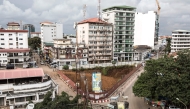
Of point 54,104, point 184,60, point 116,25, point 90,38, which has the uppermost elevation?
point 116,25

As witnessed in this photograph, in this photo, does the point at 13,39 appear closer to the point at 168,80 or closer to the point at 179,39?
the point at 168,80

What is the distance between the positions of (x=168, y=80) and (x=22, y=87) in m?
19.9

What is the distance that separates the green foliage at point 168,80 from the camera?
24.6m

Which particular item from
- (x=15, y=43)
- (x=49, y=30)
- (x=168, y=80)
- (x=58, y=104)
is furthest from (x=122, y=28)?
(x=58, y=104)

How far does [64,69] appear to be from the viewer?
44.2 meters

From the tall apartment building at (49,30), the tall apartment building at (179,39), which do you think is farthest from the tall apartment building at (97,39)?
the tall apartment building at (179,39)

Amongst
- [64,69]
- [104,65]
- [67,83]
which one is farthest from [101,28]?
[67,83]

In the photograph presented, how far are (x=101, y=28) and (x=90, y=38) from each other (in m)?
4.38

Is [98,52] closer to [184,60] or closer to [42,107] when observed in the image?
[184,60]

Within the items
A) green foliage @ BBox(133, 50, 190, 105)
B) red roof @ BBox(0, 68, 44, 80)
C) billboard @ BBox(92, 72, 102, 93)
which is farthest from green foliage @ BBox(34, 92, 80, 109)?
green foliage @ BBox(133, 50, 190, 105)

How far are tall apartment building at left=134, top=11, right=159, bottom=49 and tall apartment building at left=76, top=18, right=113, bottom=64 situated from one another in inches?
605

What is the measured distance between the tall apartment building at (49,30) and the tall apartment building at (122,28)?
1054 inches

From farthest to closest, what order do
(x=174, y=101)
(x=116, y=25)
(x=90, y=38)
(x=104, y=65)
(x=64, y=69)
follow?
(x=116, y=25) < (x=90, y=38) < (x=104, y=65) < (x=64, y=69) < (x=174, y=101)

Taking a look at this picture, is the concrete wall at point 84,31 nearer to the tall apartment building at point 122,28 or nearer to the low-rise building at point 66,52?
the low-rise building at point 66,52
